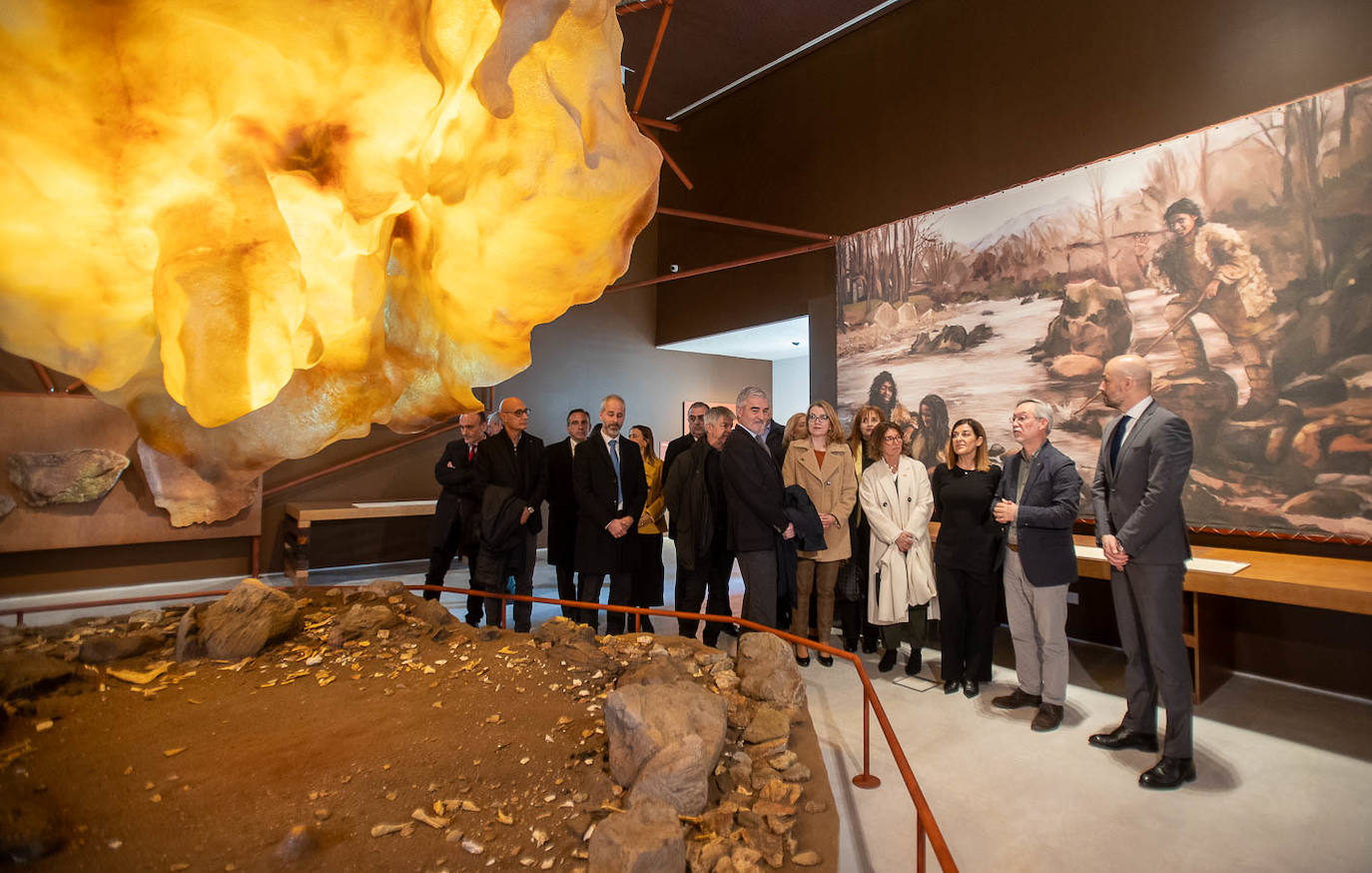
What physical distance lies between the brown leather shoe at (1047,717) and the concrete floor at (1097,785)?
6 cm

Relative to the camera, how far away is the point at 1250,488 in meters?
4.23

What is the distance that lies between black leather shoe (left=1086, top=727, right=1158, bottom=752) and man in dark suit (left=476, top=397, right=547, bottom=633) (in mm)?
3316

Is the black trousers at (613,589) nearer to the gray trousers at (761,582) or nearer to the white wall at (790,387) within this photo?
the gray trousers at (761,582)

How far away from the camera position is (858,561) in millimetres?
4852

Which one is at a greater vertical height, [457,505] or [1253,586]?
[457,505]

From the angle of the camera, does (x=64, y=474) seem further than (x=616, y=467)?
Yes

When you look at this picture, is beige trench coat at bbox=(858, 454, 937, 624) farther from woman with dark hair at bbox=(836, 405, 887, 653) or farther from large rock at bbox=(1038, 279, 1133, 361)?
large rock at bbox=(1038, 279, 1133, 361)

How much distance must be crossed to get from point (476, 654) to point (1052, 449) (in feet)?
10.1

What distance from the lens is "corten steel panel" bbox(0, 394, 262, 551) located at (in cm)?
505

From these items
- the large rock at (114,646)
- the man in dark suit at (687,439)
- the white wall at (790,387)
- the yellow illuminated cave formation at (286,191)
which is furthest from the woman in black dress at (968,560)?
the white wall at (790,387)

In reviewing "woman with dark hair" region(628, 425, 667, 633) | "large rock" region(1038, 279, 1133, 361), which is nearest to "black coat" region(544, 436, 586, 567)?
"woman with dark hair" region(628, 425, 667, 633)

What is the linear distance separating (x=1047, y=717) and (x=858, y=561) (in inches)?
61.1

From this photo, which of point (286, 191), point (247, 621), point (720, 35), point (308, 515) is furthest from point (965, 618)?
point (720, 35)

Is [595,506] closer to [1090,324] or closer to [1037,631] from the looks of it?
[1037,631]
